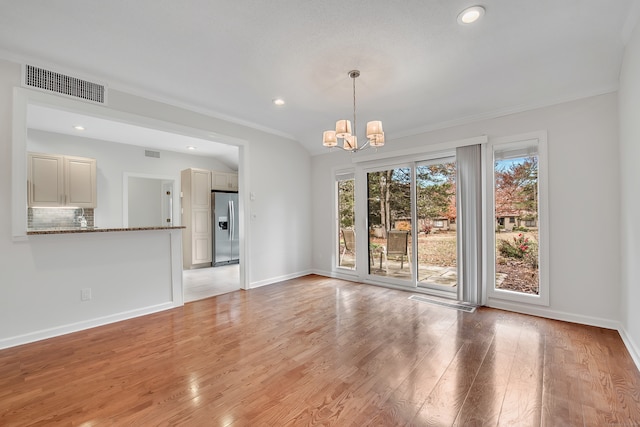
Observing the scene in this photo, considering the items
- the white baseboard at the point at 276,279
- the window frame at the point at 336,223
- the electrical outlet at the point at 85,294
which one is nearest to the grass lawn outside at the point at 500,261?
the window frame at the point at 336,223

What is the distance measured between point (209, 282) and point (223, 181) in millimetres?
2932

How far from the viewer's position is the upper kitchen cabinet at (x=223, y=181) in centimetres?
692

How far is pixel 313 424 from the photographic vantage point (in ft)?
5.30

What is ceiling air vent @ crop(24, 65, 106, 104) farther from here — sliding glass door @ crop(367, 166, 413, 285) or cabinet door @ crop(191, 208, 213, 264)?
sliding glass door @ crop(367, 166, 413, 285)

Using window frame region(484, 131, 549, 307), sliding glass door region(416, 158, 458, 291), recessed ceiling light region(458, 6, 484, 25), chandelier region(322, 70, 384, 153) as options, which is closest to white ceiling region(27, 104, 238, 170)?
chandelier region(322, 70, 384, 153)

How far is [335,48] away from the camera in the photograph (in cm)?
253

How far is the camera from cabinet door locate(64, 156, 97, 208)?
4887 mm

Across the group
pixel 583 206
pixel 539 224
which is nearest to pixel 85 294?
pixel 539 224

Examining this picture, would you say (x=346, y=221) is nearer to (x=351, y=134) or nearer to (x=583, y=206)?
(x=351, y=134)

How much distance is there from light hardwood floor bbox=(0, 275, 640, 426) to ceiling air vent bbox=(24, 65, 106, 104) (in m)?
2.57

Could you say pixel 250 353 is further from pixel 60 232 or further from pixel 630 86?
pixel 630 86

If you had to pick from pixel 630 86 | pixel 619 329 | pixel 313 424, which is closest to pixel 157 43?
pixel 313 424

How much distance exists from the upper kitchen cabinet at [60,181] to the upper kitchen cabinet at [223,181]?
2359mm

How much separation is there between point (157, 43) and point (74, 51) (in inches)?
34.5
